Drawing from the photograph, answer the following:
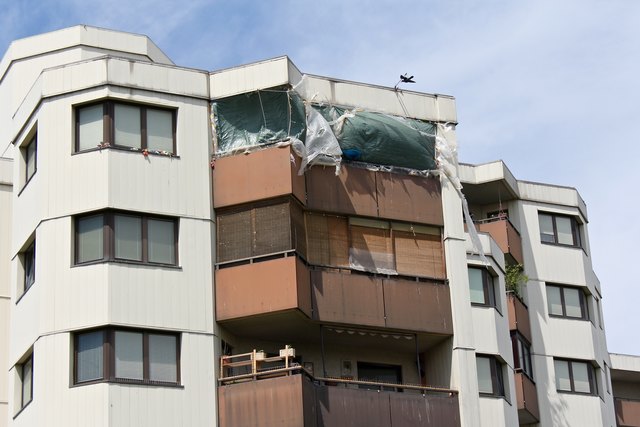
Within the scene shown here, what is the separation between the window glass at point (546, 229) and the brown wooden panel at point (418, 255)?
50.0ft

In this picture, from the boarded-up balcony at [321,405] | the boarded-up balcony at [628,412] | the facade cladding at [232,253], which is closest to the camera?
the boarded-up balcony at [321,405]

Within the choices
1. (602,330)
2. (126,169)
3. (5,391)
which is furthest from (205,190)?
(602,330)

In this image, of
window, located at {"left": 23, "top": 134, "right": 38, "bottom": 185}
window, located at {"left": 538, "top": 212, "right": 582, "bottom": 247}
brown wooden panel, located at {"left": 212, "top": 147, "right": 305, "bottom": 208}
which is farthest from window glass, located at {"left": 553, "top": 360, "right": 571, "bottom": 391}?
window, located at {"left": 23, "top": 134, "right": 38, "bottom": 185}

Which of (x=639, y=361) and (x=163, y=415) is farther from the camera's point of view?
(x=639, y=361)

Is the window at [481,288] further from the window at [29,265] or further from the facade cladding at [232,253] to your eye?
the window at [29,265]

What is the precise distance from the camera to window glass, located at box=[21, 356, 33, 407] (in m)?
41.3

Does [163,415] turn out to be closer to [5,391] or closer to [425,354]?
[5,391]

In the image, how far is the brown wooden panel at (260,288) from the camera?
41.1 metres

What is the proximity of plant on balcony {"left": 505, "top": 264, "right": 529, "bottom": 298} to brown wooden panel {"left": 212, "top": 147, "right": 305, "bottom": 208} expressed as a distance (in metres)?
15.7

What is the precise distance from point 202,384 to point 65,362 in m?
3.88

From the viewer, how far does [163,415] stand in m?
39.6

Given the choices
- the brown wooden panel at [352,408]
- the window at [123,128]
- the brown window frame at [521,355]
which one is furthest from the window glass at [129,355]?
the brown window frame at [521,355]

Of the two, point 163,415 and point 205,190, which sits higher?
point 205,190

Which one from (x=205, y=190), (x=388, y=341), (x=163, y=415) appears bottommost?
(x=163, y=415)
